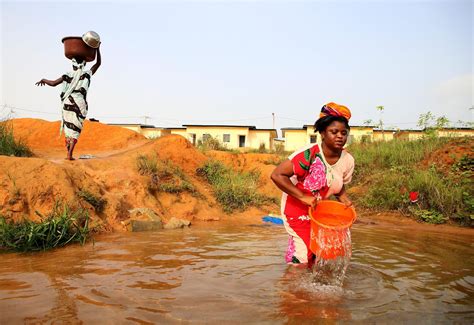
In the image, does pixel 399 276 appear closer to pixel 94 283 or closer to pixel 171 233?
pixel 94 283

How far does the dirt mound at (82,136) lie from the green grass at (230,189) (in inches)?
116

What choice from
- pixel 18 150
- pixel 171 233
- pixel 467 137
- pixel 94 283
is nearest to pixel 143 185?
pixel 171 233

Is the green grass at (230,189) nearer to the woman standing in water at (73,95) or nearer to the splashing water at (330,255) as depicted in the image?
the woman standing in water at (73,95)

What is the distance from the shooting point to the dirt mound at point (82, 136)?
1076 cm

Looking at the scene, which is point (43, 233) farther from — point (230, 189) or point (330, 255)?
point (230, 189)

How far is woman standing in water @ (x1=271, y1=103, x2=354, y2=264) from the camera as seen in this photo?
2.99m

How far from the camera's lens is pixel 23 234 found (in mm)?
4023

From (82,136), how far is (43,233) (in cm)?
763

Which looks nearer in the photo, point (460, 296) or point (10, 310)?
Result: point (10, 310)

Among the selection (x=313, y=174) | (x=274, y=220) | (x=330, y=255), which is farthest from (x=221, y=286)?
(x=274, y=220)

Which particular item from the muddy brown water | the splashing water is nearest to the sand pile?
the muddy brown water

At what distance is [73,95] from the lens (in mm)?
6797

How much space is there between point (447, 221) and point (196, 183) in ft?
17.2

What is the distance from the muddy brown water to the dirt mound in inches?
265
